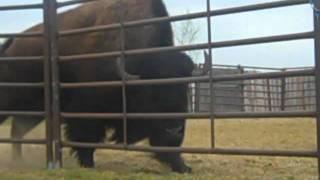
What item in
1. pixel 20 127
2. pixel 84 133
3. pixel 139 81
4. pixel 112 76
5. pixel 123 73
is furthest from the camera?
pixel 20 127

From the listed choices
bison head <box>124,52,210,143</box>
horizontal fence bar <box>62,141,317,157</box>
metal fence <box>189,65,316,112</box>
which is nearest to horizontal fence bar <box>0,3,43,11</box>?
bison head <box>124,52,210,143</box>

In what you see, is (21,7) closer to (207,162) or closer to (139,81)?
(139,81)

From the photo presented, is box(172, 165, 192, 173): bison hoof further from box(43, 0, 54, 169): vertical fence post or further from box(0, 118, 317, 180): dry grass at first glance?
box(43, 0, 54, 169): vertical fence post

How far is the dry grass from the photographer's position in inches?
275

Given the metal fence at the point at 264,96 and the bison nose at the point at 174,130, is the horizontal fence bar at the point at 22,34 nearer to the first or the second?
the bison nose at the point at 174,130

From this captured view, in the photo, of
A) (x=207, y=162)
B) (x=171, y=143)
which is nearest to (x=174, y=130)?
(x=171, y=143)

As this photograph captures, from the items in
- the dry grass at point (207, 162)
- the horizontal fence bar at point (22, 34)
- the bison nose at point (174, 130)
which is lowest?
the dry grass at point (207, 162)

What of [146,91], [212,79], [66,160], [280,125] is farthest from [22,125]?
[280,125]

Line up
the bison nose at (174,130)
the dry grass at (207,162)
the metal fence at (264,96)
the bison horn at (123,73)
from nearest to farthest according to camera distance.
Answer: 1. the dry grass at (207,162)
2. the bison horn at (123,73)
3. the bison nose at (174,130)
4. the metal fence at (264,96)

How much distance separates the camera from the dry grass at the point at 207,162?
7.00 m

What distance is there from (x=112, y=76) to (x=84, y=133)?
816 mm

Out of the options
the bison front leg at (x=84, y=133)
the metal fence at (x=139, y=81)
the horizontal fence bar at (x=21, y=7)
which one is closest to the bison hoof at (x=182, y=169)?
the metal fence at (x=139, y=81)

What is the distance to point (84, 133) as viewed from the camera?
8.58 meters

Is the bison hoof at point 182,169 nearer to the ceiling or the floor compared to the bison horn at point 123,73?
nearer to the floor
